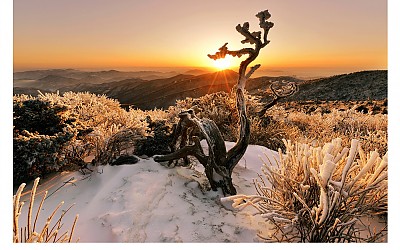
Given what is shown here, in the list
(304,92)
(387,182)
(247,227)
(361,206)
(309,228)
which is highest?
(304,92)

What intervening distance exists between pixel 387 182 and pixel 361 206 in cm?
20

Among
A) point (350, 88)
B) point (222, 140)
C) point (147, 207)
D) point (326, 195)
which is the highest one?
point (350, 88)

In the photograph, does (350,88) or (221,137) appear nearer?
(221,137)

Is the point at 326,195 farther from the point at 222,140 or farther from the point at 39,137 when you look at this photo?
the point at 39,137

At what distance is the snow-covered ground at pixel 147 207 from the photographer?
2168 mm

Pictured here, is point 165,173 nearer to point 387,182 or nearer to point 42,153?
point 42,153

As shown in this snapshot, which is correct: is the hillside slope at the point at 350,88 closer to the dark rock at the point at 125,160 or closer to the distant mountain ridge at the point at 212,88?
the distant mountain ridge at the point at 212,88

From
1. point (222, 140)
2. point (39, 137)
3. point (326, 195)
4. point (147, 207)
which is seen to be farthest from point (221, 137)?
point (39, 137)

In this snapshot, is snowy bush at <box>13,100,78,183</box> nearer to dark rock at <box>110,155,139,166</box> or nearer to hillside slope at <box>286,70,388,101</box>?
dark rock at <box>110,155,139,166</box>

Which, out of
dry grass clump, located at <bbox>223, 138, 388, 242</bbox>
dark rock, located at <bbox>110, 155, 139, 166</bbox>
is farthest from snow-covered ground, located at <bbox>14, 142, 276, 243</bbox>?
dry grass clump, located at <bbox>223, 138, 388, 242</bbox>

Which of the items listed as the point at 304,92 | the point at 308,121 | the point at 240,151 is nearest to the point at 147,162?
the point at 240,151

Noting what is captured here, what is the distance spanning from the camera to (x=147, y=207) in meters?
2.46

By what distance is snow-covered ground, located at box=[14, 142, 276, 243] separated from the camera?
7.11 feet
